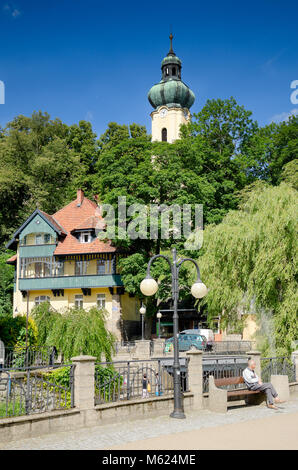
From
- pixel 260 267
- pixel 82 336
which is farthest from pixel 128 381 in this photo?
pixel 260 267

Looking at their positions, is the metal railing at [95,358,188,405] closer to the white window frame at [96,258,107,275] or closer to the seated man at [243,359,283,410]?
the seated man at [243,359,283,410]

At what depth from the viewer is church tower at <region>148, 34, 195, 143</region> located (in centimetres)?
5575

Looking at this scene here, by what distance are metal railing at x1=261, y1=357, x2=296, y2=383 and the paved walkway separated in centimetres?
469

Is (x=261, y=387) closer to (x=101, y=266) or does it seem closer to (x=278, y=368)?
(x=278, y=368)

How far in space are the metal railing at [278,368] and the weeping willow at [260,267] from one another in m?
1.01

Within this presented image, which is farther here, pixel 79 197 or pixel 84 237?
pixel 79 197

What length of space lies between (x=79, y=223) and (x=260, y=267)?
26137 millimetres

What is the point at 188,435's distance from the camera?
9.29 m

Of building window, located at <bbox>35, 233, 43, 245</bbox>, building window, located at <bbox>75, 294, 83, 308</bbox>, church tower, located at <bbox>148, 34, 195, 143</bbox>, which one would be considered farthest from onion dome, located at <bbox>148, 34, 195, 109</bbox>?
building window, located at <bbox>75, 294, 83, 308</bbox>

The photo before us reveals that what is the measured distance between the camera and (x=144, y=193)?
1383 inches

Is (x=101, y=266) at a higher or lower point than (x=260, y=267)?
higher

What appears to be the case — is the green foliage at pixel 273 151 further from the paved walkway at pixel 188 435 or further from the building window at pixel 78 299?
the paved walkway at pixel 188 435
